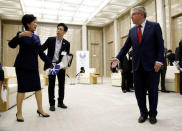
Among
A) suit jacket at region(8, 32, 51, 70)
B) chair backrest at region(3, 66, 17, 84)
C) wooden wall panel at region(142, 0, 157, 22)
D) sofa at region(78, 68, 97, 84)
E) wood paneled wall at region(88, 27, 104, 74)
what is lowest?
sofa at region(78, 68, 97, 84)

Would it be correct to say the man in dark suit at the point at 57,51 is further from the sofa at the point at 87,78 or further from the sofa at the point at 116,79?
the sofa at the point at 87,78

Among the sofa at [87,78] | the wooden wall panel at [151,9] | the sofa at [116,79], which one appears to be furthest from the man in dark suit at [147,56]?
the wooden wall panel at [151,9]

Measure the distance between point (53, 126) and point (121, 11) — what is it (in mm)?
9844

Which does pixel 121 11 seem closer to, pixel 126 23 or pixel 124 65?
pixel 126 23

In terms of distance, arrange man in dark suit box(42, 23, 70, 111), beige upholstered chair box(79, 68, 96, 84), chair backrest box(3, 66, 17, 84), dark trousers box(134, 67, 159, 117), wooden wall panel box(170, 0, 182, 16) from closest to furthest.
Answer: dark trousers box(134, 67, 159, 117)
man in dark suit box(42, 23, 70, 111)
chair backrest box(3, 66, 17, 84)
wooden wall panel box(170, 0, 182, 16)
beige upholstered chair box(79, 68, 96, 84)

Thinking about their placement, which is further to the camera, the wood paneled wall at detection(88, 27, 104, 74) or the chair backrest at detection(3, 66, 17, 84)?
the wood paneled wall at detection(88, 27, 104, 74)

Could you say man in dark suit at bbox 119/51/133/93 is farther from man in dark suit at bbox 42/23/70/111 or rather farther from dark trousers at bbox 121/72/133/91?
man in dark suit at bbox 42/23/70/111

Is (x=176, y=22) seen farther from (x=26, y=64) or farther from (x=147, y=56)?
(x=26, y=64)

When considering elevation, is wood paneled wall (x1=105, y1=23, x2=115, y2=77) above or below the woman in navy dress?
above

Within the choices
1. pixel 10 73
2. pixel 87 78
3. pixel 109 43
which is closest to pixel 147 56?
pixel 10 73

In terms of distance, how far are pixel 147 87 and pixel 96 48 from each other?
39.1 feet

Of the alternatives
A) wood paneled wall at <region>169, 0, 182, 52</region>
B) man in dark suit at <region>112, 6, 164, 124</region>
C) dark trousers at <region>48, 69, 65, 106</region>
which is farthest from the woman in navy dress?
wood paneled wall at <region>169, 0, 182, 52</region>

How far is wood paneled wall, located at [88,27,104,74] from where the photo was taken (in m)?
13.8

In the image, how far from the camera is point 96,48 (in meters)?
14.0
